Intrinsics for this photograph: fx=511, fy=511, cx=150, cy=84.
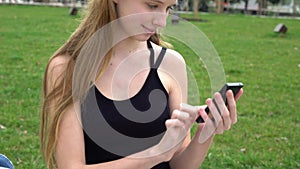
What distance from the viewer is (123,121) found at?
154 cm

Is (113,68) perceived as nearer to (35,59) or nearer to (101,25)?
(101,25)

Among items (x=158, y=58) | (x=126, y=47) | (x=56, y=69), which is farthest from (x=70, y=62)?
(x=158, y=58)

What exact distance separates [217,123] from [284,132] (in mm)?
3259

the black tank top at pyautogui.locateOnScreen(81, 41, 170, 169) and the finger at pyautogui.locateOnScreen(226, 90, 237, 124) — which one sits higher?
the finger at pyautogui.locateOnScreen(226, 90, 237, 124)

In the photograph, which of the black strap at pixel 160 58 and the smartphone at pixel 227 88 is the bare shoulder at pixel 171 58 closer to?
the black strap at pixel 160 58

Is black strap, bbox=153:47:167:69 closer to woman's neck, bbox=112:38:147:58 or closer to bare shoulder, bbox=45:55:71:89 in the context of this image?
woman's neck, bbox=112:38:147:58

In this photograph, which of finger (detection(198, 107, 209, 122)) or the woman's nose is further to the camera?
the woman's nose

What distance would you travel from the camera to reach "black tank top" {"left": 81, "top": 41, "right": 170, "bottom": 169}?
152cm

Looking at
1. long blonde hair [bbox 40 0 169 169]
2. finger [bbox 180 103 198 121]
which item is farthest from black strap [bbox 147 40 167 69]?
finger [bbox 180 103 198 121]

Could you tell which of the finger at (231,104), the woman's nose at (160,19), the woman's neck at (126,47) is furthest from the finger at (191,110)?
the woman's neck at (126,47)

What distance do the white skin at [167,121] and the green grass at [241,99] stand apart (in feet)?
0.48

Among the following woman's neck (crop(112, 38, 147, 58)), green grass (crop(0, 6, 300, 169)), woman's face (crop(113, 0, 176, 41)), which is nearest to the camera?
woman's face (crop(113, 0, 176, 41))

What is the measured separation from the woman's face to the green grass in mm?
211

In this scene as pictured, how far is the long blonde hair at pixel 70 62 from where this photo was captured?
148 cm
